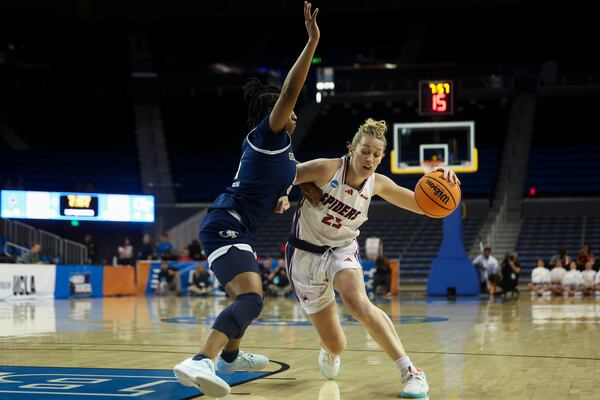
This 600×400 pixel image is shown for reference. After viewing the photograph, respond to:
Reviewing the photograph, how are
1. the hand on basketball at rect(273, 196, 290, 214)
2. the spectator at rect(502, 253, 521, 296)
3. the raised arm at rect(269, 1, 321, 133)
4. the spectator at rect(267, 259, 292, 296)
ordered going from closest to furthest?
the raised arm at rect(269, 1, 321, 133) < the hand on basketball at rect(273, 196, 290, 214) < the spectator at rect(502, 253, 521, 296) < the spectator at rect(267, 259, 292, 296)

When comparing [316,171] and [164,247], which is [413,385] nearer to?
[316,171]

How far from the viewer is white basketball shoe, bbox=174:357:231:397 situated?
453 centimetres

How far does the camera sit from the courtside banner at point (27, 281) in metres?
18.7

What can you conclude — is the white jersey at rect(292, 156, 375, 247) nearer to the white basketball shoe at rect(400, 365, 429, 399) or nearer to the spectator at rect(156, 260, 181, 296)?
the white basketball shoe at rect(400, 365, 429, 399)

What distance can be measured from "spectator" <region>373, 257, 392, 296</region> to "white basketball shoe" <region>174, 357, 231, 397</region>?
16445 millimetres

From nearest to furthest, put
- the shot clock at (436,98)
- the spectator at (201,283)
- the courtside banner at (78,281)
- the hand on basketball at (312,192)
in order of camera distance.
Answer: the hand on basketball at (312,192) → the shot clock at (436,98) → the courtside banner at (78,281) → the spectator at (201,283)

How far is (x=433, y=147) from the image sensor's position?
2066 centimetres

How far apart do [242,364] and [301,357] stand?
1580 millimetres

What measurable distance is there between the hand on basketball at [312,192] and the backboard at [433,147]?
575 inches

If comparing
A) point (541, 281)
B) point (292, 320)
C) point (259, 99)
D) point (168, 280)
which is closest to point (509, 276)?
point (541, 281)

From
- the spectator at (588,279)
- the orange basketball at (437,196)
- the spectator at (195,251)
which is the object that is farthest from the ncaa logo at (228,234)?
the spectator at (195,251)

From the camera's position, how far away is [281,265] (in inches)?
866

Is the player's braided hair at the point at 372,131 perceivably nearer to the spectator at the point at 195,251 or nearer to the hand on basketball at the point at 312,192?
the hand on basketball at the point at 312,192

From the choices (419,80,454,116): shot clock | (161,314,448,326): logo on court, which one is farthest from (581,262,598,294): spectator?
(161,314,448,326): logo on court
